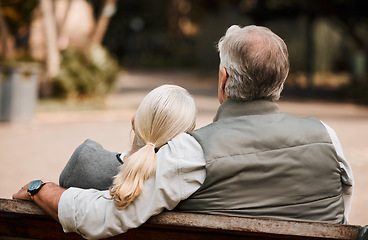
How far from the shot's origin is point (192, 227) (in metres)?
2.08

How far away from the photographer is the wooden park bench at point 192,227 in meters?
1.97

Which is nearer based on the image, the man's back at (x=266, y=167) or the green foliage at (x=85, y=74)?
the man's back at (x=266, y=167)

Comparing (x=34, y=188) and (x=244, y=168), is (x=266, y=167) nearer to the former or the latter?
(x=244, y=168)

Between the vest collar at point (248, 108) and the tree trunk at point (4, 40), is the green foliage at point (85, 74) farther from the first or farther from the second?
the vest collar at point (248, 108)

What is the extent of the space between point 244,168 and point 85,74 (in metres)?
13.7

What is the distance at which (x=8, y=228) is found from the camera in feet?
8.00

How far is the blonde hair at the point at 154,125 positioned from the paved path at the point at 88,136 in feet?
7.68

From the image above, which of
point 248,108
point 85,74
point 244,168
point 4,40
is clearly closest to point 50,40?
point 85,74

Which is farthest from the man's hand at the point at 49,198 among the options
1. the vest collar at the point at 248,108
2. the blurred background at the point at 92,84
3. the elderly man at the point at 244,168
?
the blurred background at the point at 92,84

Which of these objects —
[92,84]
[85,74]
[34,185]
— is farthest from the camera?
[92,84]

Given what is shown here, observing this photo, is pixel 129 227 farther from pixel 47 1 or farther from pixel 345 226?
pixel 47 1

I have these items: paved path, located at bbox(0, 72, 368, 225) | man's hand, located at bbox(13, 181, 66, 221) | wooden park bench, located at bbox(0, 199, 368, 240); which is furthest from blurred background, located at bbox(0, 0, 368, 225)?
man's hand, located at bbox(13, 181, 66, 221)

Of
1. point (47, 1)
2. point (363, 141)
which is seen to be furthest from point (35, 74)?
point (363, 141)

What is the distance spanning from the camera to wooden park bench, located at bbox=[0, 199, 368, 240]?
1975 millimetres
